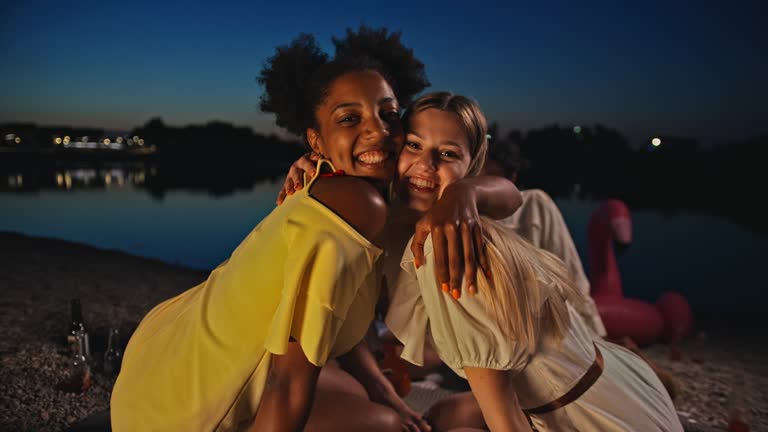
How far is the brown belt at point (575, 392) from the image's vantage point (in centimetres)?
179

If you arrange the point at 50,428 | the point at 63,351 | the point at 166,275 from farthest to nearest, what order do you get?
the point at 166,275 < the point at 63,351 < the point at 50,428

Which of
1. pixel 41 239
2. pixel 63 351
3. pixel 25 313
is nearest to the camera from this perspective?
pixel 63 351

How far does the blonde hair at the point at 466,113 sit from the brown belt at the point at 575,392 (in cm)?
102

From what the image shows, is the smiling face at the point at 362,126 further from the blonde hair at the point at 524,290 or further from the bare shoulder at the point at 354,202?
the blonde hair at the point at 524,290

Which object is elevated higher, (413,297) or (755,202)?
(413,297)

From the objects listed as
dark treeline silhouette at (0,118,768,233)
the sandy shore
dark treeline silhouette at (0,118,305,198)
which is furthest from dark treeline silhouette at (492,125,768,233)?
dark treeline silhouette at (0,118,305,198)

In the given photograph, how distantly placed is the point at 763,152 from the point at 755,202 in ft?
41.7

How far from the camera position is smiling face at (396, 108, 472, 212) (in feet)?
7.00

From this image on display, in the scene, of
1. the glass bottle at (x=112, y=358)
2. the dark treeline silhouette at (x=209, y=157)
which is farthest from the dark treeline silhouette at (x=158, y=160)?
the glass bottle at (x=112, y=358)

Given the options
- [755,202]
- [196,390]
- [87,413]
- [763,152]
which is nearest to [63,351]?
[87,413]

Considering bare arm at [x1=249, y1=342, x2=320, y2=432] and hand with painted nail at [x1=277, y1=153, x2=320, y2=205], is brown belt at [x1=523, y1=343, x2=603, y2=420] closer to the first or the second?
bare arm at [x1=249, y1=342, x2=320, y2=432]

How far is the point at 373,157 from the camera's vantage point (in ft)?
6.79

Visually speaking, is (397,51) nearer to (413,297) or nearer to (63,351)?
(413,297)

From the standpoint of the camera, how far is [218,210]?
43.4 m
